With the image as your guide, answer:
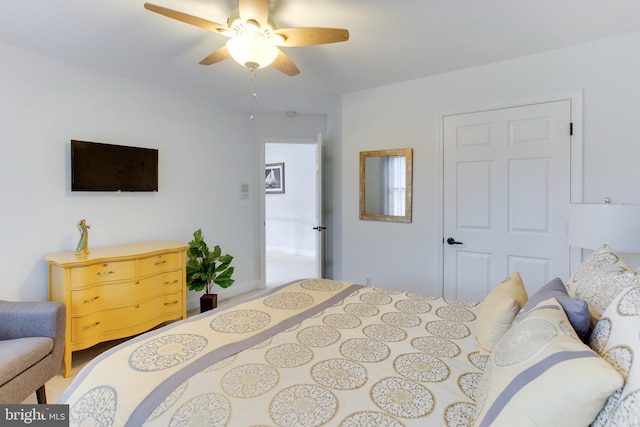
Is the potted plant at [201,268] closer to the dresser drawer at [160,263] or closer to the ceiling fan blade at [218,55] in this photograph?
the dresser drawer at [160,263]

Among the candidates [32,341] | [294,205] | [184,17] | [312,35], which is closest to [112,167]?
[32,341]

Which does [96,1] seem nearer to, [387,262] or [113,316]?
[113,316]

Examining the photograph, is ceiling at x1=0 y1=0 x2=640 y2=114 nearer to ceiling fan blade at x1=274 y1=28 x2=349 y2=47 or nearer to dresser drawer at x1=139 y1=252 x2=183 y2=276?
ceiling fan blade at x1=274 y1=28 x2=349 y2=47

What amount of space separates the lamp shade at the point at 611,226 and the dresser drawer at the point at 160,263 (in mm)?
3078

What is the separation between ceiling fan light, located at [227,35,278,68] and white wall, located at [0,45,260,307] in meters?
1.78

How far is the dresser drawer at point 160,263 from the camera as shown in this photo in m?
2.73

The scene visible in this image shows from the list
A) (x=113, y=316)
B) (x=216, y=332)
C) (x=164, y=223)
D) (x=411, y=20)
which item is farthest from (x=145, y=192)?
(x=411, y=20)

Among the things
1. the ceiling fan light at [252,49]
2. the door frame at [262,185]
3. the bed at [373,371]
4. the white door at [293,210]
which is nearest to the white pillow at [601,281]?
the bed at [373,371]

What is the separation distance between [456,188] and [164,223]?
2.89m

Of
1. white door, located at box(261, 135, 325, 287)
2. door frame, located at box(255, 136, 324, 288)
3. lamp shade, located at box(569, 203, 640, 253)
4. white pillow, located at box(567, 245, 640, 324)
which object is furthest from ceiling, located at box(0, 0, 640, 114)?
white door, located at box(261, 135, 325, 287)

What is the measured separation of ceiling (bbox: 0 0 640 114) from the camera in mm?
1876

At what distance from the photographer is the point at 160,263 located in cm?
287

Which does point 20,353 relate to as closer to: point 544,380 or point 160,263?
point 160,263

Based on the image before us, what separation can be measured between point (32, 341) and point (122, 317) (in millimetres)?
749
